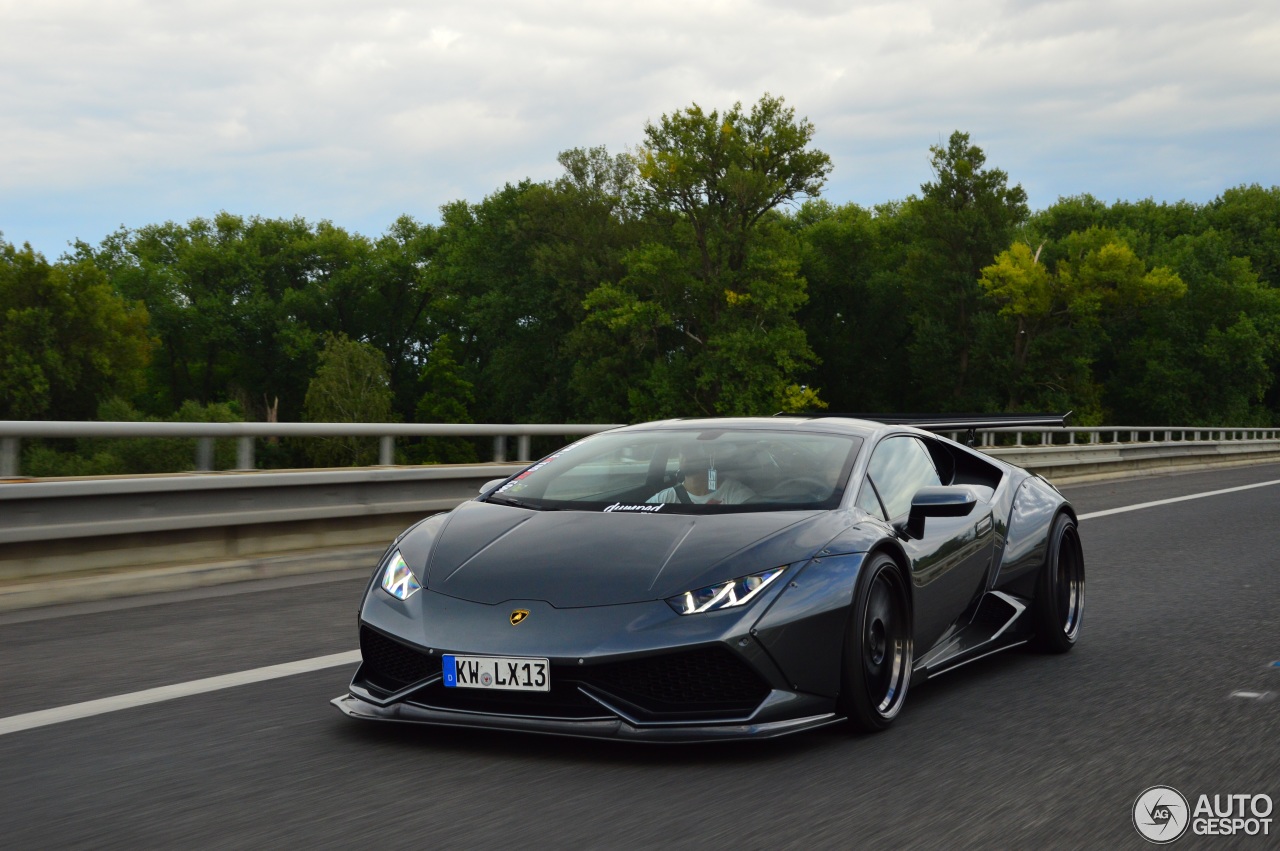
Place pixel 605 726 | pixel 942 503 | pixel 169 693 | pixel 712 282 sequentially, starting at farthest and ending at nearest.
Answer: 1. pixel 712 282
2. pixel 169 693
3. pixel 942 503
4. pixel 605 726

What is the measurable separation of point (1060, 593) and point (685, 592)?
3259 millimetres

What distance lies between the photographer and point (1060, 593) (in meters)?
7.39

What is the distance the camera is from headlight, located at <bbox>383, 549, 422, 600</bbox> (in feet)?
16.7

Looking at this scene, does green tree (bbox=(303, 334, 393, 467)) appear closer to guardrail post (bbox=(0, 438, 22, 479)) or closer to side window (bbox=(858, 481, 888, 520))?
guardrail post (bbox=(0, 438, 22, 479))

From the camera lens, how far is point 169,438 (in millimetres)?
9609

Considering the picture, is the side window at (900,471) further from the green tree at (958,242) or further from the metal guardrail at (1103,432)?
the green tree at (958,242)

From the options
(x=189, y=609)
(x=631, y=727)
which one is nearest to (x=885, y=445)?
(x=631, y=727)

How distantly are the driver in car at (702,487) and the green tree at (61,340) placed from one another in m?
68.0

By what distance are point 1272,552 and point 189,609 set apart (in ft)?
29.6

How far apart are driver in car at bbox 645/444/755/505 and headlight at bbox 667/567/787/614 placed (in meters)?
0.72

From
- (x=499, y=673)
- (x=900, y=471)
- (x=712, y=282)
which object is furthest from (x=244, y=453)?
(x=712, y=282)

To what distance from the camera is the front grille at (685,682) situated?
4.67m

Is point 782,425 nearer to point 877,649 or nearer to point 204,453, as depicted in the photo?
point 877,649

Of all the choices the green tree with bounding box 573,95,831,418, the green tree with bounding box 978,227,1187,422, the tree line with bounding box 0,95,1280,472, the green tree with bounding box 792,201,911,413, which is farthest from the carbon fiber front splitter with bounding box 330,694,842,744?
the green tree with bounding box 792,201,911,413
